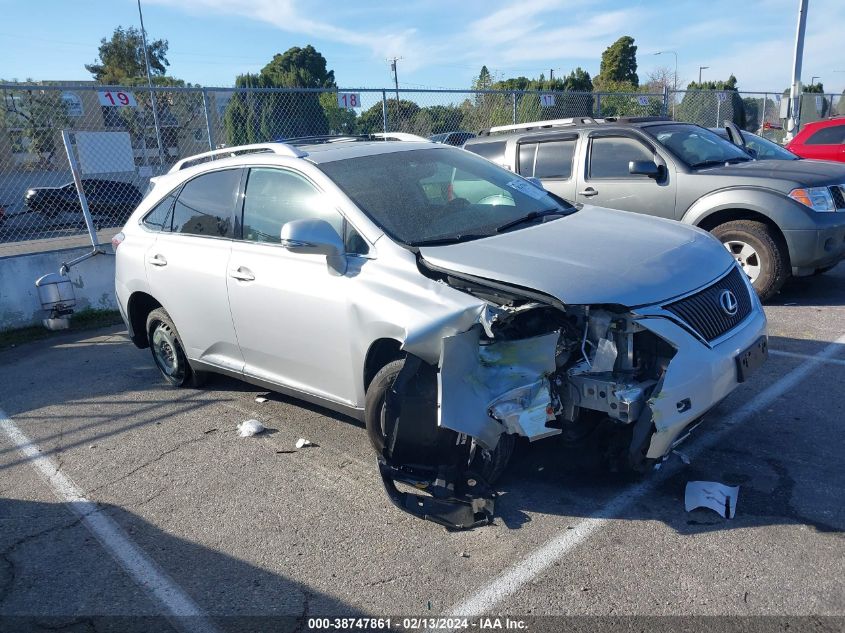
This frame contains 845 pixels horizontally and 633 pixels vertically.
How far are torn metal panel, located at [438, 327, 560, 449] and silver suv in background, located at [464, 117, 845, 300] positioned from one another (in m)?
4.48

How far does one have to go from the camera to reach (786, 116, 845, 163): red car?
12.6 metres

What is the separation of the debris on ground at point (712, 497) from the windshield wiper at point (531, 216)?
5.78ft

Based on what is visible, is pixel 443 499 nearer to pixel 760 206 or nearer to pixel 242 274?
pixel 242 274

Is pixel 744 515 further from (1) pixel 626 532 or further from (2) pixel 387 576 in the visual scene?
(2) pixel 387 576

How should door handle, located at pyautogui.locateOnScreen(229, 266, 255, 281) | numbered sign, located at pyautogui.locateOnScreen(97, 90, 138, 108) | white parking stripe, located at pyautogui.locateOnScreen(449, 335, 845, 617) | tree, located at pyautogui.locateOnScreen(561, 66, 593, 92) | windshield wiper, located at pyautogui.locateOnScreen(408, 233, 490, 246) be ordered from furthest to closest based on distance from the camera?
tree, located at pyautogui.locateOnScreen(561, 66, 593, 92)
numbered sign, located at pyautogui.locateOnScreen(97, 90, 138, 108)
door handle, located at pyautogui.locateOnScreen(229, 266, 255, 281)
windshield wiper, located at pyautogui.locateOnScreen(408, 233, 490, 246)
white parking stripe, located at pyautogui.locateOnScreen(449, 335, 845, 617)

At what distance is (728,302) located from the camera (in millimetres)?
3623

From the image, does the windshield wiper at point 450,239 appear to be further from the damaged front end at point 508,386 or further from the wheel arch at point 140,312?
the wheel arch at point 140,312

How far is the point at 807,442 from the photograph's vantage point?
3.95 m

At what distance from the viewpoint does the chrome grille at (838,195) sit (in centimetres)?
679

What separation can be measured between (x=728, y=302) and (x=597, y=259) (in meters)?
0.79

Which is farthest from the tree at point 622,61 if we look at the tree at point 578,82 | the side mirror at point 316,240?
the side mirror at point 316,240

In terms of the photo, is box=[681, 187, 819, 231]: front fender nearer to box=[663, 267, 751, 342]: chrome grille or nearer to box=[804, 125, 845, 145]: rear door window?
box=[663, 267, 751, 342]: chrome grille

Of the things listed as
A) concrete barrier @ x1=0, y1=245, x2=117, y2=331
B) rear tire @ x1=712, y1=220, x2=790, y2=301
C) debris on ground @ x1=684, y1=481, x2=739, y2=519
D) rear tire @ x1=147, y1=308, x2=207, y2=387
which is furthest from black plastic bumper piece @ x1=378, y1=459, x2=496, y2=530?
concrete barrier @ x1=0, y1=245, x2=117, y2=331

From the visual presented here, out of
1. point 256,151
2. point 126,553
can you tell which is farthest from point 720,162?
point 126,553
